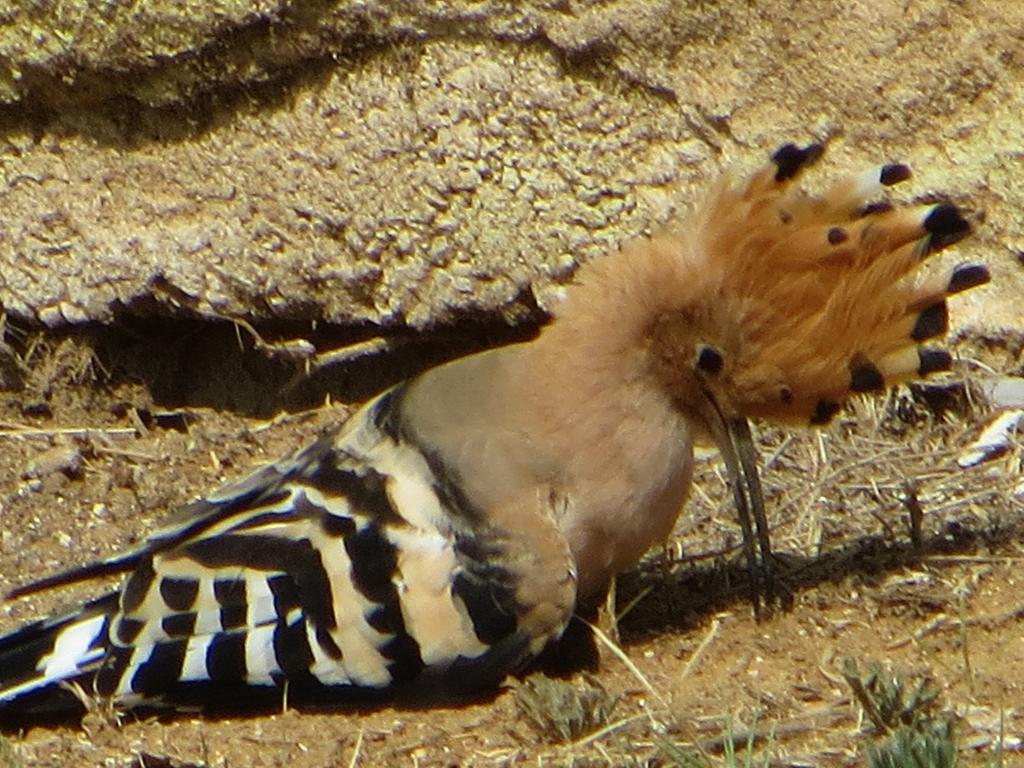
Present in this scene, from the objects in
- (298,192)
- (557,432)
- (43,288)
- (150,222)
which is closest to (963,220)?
(557,432)

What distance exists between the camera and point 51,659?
3453mm

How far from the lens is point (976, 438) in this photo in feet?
13.8

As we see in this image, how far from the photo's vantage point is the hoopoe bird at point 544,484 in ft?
11.1

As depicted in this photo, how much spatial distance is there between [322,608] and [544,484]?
0.46 metres

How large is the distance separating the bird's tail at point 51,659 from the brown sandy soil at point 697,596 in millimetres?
62

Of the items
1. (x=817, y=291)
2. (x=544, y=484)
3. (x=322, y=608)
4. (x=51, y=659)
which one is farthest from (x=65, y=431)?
(x=817, y=291)

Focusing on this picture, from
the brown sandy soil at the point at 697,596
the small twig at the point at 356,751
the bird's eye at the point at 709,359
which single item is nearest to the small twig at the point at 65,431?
the brown sandy soil at the point at 697,596

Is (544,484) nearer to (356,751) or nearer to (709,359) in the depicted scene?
(709,359)

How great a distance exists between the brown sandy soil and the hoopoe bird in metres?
0.10

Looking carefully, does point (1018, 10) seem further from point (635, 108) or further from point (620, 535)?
point (620, 535)

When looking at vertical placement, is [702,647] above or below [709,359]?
below

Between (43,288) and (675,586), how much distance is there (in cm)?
168

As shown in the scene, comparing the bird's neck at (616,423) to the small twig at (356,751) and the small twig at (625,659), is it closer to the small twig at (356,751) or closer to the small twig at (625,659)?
the small twig at (625,659)

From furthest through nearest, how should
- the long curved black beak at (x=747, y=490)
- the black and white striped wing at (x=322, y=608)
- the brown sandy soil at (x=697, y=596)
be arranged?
the long curved black beak at (x=747, y=490) → the black and white striped wing at (x=322, y=608) → the brown sandy soil at (x=697, y=596)
